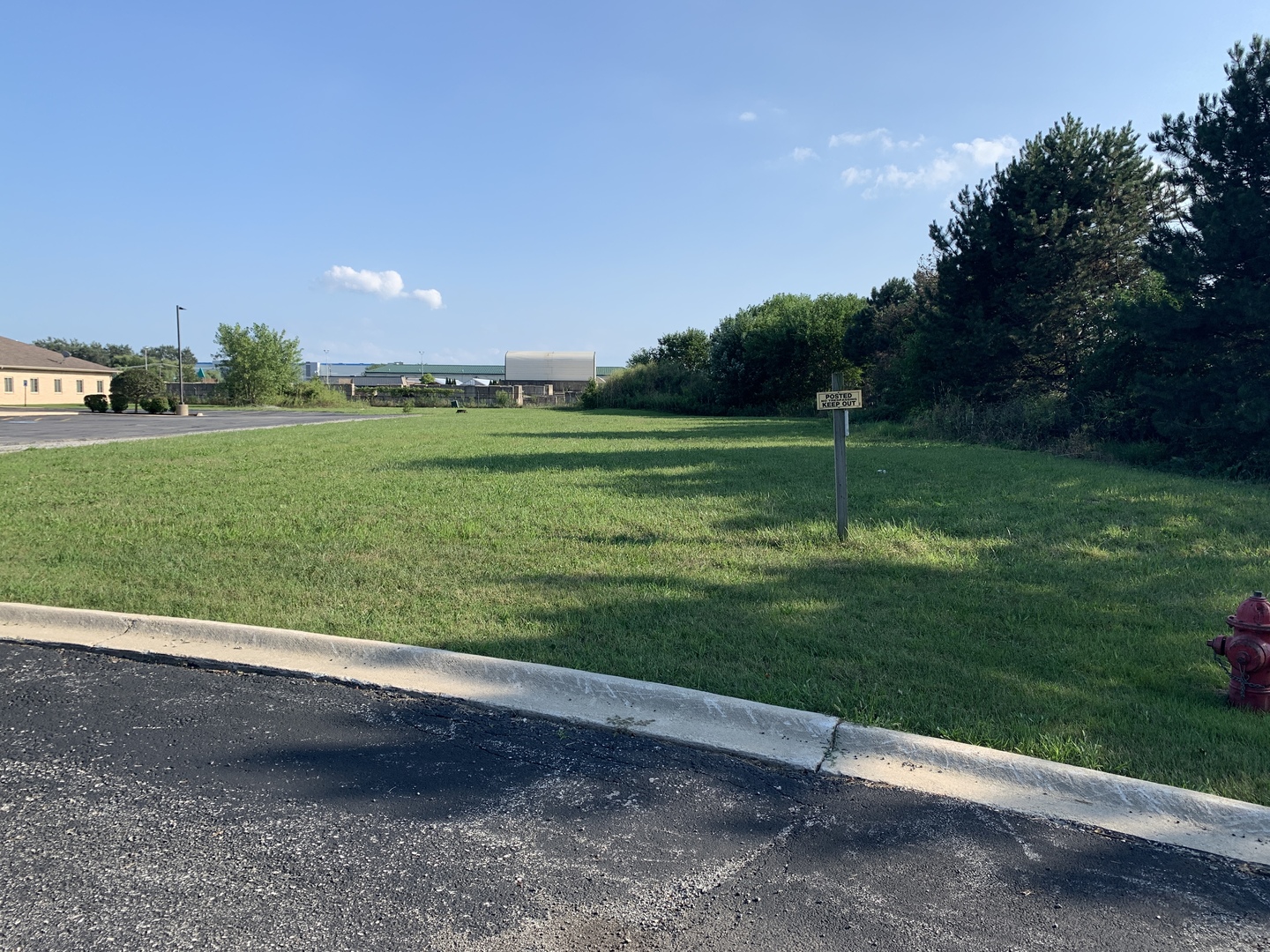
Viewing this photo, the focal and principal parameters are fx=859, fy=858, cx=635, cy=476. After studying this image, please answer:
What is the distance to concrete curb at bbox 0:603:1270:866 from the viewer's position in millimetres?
3252

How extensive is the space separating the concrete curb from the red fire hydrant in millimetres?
1097

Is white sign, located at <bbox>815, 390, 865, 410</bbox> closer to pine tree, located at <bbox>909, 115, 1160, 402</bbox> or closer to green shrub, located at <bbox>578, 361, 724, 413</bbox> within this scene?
pine tree, located at <bbox>909, 115, 1160, 402</bbox>

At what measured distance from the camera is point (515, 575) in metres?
6.82

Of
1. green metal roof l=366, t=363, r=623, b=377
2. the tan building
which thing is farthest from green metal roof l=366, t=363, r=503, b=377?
the tan building

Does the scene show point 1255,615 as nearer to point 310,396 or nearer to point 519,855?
point 519,855

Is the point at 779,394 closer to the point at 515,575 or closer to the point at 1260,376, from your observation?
the point at 1260,376

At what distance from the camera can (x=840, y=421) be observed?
8250mm

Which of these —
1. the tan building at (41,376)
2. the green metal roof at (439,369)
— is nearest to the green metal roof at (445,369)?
the green metal roof at (439,369)

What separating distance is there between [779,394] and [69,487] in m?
41.6

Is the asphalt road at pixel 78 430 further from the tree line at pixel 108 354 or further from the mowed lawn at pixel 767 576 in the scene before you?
the tree line at pixel 108 354

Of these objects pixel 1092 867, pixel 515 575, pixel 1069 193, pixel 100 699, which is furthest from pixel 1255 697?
pixel 1069 193

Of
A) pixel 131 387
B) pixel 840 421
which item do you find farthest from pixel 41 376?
pixel 840 421

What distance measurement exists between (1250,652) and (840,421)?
4.49 meters

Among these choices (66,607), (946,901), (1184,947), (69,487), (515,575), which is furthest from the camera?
(69,487)
